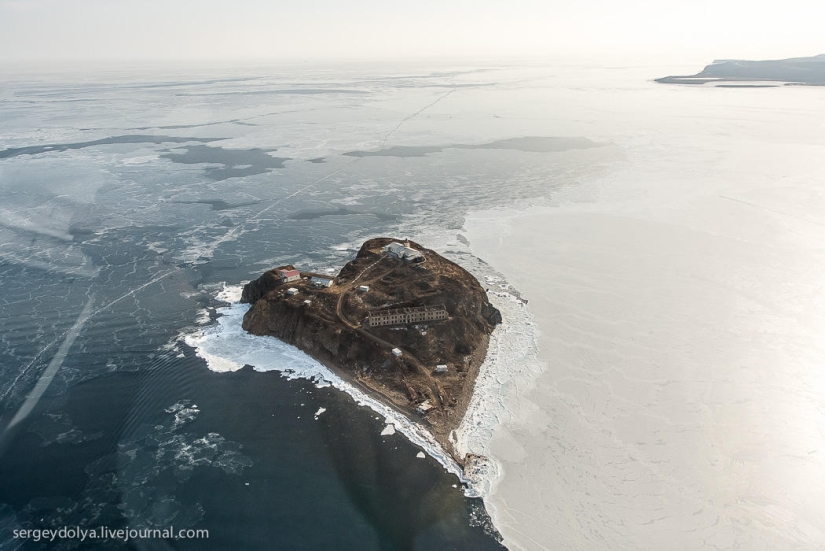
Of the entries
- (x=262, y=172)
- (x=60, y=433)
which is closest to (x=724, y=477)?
(x=60, y=433)

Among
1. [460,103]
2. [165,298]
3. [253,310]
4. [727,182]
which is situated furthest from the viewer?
[460,103]

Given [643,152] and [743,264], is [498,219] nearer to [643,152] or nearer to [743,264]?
[743,264]

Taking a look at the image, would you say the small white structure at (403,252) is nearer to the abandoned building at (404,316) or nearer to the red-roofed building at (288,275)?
the abandoned building at (404,316)

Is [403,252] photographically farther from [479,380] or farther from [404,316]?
[479,380]

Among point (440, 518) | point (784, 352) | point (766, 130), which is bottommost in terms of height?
point (440, 518)

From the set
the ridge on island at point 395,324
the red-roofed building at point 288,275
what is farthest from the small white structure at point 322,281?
the red-roofed building at point 288,275

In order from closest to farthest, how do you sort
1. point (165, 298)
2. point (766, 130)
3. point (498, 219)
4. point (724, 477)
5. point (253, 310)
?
point (724, 477), point (253, 310), point (165, 298), point (498, 219), point (766, 130)

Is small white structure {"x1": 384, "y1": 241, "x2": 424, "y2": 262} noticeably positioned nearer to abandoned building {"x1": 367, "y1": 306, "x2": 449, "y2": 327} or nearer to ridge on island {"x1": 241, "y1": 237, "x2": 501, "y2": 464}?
ridge on island {"x1": 241, "y1": 237, "x2": 501, "y2": 464}

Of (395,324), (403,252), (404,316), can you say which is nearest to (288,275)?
(403,252)
